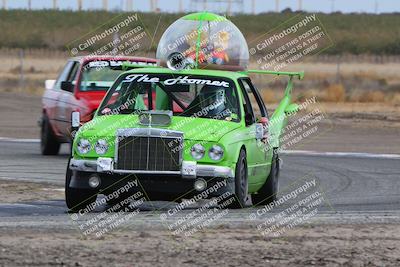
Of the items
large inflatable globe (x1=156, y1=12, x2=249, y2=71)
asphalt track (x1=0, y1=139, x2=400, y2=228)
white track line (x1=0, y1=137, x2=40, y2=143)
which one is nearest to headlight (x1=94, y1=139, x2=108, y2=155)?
asphalt track (x1=0, y1=139, x2=400, y2=228)

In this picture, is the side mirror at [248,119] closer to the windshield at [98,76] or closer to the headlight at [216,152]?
the headlight at [216,152]

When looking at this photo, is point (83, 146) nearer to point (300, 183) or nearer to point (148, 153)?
point (148, 153)

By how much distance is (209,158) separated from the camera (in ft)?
42.6

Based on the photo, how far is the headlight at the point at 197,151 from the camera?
1292cm

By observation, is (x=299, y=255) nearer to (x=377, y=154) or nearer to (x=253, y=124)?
(x=253, y=124)

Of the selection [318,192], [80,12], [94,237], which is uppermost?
[94,237]

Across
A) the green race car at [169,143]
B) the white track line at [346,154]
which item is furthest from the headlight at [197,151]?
the white track line at [346,154]

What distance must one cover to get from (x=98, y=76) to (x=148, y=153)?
8.42 m

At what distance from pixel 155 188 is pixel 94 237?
2504mm

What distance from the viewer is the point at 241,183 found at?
43.8 feet

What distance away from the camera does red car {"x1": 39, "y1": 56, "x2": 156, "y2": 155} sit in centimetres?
2048

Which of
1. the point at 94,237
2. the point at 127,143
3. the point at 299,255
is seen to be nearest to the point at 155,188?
the point at 127,143

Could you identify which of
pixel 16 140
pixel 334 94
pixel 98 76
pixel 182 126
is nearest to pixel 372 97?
pixel 334 94

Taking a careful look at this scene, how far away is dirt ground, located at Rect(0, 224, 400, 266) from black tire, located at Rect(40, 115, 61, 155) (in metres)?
11.3
